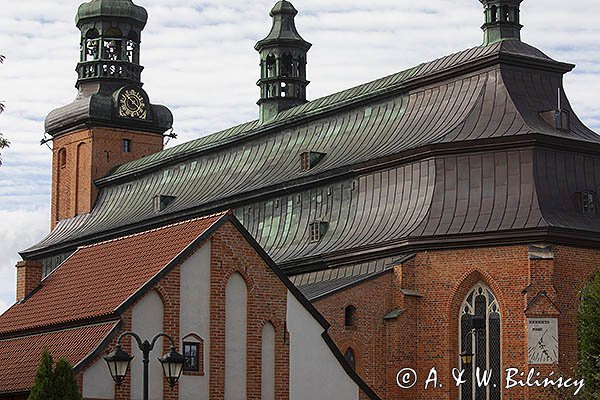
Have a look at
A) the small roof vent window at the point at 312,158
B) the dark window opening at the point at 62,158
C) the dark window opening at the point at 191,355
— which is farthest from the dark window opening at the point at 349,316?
the dark window opening at the point at 62,158

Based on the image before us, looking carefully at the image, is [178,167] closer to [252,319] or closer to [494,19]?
[494,19]

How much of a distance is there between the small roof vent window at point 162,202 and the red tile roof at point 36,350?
30497mm

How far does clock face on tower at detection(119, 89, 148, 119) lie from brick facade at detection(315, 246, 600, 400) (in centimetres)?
3084

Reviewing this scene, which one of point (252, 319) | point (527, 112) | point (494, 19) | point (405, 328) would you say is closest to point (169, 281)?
point (252, 319)

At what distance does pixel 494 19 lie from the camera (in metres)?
60.5

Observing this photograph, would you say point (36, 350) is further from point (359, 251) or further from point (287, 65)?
point (287, 65)

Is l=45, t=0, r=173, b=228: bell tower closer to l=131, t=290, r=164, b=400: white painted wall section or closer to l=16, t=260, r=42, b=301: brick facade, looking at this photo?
l=16, t=260, r=42, b=301: brick facade

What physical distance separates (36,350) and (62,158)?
46.4m

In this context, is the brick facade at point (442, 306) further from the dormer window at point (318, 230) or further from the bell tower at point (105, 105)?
the bell tower at point (105, 105)

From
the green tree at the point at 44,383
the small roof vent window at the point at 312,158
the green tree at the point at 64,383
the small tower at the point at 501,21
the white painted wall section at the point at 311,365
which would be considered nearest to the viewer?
the green tree at the point at 44,383

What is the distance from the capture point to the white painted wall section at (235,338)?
38.9 m

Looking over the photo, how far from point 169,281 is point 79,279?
496 centimetres

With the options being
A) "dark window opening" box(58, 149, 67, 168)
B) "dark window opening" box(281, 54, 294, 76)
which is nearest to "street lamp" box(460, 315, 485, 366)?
"dark window opening" box(281, 54, 294, 76)

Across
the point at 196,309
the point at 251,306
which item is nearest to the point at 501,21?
the point at 251,306
